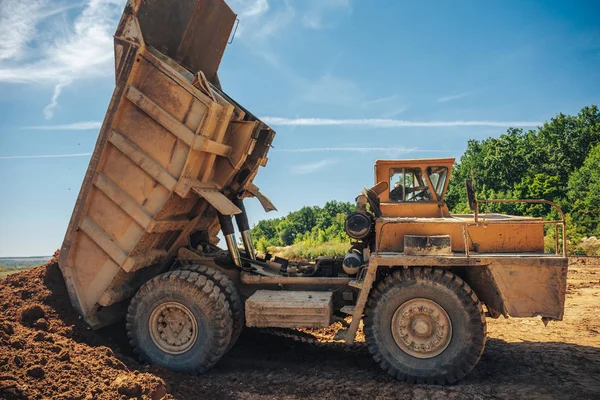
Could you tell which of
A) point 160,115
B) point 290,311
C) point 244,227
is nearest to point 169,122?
point 160,115

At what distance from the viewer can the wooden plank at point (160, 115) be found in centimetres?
586

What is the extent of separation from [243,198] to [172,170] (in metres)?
1.88

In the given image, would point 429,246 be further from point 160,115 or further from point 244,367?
point 160,115

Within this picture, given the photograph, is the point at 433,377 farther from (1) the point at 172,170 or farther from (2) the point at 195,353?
(1) the point at 172,170

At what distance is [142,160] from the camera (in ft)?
19.8

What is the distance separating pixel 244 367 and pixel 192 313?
3.44 feet

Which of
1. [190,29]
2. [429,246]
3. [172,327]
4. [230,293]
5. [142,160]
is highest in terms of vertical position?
[190,29]

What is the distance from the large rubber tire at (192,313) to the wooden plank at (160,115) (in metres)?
1.77

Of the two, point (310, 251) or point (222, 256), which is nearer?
point (222, 256)

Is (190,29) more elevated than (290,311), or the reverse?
(190,29)

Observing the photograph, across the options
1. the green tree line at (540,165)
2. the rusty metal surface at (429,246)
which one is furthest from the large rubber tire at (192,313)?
the green tree line at (540,165)

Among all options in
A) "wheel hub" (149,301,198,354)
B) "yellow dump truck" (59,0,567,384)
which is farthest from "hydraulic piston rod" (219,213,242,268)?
"wheel hub" (149,301,198,354)

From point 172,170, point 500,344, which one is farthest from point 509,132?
point 172,170

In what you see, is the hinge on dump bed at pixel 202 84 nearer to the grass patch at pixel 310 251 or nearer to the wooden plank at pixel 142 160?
the wooden plank at pixel 142 160
